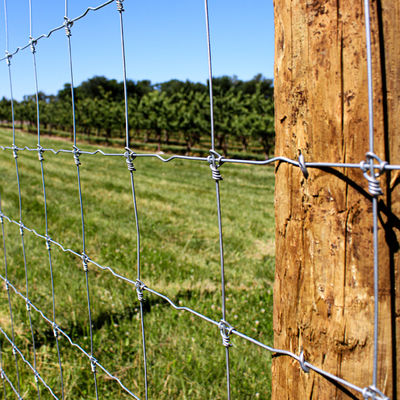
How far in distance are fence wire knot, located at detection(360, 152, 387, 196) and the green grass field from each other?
1.65 m

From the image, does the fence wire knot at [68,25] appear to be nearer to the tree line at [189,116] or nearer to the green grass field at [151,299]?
the green grass field at [151,299]

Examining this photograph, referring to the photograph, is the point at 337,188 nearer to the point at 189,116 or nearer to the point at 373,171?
→ the point at 373,171

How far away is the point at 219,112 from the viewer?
31.0 meters

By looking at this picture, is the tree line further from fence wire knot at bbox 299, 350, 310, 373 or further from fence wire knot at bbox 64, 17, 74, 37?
fence wire knot at bbox 299, 350, 310, 373

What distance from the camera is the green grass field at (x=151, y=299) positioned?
216 cm

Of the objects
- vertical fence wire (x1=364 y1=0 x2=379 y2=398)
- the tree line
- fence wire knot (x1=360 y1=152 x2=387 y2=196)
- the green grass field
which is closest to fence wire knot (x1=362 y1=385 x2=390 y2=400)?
vertical fence wire (x1=364 y1=0 x2=379 y2=398)

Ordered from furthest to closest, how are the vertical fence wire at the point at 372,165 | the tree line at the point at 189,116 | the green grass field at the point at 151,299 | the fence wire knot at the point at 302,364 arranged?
the tree line at the point at 189,116 < the green grass field at the point at 151,299 < the fence wire knot at the point at 302,364 < the vertical fence wire at the point at 372,165

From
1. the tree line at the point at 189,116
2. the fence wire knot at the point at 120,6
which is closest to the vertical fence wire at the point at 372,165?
the fence wire knot at the point at 120,6

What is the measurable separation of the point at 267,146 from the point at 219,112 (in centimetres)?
453

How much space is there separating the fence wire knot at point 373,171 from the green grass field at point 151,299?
165 cm

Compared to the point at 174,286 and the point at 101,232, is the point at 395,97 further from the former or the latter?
the point at 101,232

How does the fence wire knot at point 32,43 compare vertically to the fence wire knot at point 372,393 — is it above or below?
above

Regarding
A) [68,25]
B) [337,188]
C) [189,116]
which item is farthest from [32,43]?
[189,116]

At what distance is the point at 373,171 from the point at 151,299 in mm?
2661
